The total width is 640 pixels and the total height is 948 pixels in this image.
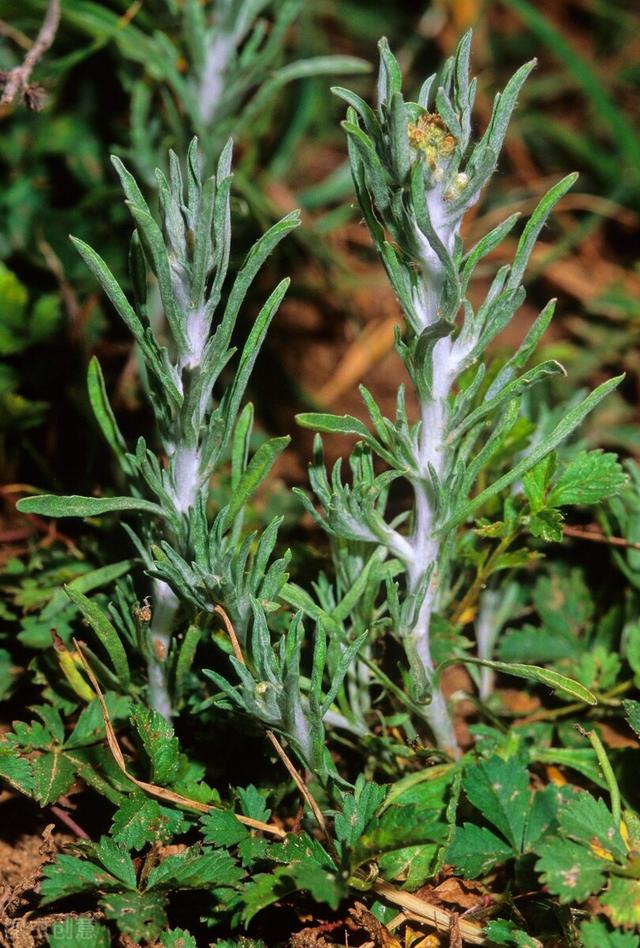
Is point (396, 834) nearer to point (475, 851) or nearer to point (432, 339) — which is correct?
point (475, 851)

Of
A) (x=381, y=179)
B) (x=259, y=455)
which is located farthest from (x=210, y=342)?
(x=381, y=179)

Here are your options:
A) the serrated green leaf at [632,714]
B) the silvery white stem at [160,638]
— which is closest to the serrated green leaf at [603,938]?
the serrated green leaf at [632,714]

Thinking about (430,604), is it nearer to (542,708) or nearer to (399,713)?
(399,713)

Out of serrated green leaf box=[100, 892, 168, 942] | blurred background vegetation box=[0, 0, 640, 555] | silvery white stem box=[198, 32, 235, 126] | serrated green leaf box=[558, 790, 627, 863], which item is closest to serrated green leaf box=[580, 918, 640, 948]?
serrated green leaf box=[558, 790, 627, 863]

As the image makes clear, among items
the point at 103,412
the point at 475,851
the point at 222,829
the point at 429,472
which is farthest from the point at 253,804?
the point at 103,412

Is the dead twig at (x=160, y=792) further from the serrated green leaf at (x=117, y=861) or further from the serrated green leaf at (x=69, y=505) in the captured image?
the serrated green leaf at (x=69, y=505)

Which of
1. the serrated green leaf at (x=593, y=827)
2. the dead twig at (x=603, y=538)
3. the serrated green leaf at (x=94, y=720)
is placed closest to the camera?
the serrated green leaf at (x=593, y=827)
